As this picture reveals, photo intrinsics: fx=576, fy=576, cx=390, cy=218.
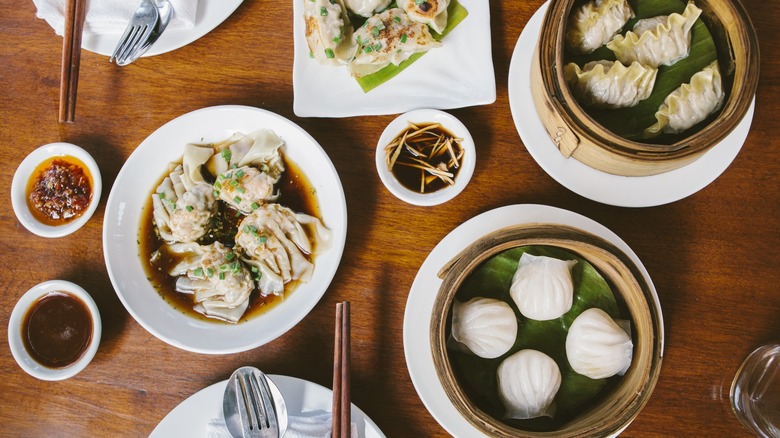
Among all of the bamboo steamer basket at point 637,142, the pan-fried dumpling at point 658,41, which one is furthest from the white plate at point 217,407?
the pan-fried dumpling at point 658,41

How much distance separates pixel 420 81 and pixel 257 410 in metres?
1.37

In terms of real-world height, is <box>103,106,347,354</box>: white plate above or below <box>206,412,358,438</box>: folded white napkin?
above

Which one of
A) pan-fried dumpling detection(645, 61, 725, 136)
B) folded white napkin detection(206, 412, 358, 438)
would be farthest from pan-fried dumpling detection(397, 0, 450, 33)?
folded white napkin detection(206, 412, 358, 438)

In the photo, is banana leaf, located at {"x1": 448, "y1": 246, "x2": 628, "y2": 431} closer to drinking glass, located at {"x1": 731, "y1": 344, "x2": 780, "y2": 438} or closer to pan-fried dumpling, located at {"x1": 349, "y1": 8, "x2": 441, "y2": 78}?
drinking glass, located at {"x1": 731, "y1": 344, "x2": 780, "y2": 438}

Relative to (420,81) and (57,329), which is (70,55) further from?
(420,81)

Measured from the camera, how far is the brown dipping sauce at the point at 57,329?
220 cm

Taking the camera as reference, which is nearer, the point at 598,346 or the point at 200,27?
the point at 598,346

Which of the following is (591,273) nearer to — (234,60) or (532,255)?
(532,255)

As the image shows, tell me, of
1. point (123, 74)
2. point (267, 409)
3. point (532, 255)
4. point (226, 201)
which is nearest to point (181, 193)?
point (226, 201)

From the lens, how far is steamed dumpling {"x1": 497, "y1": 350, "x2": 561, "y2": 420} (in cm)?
185

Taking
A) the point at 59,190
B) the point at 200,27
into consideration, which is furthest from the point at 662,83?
the point at 59,190

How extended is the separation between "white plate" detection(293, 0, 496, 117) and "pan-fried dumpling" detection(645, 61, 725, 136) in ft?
1.96

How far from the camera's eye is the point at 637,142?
1.79 m

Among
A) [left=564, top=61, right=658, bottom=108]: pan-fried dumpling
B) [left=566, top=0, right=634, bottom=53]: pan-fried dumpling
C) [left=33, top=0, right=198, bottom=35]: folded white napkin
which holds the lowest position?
[left=33, top=0, right=198, bottom=35]: folded white napkin
